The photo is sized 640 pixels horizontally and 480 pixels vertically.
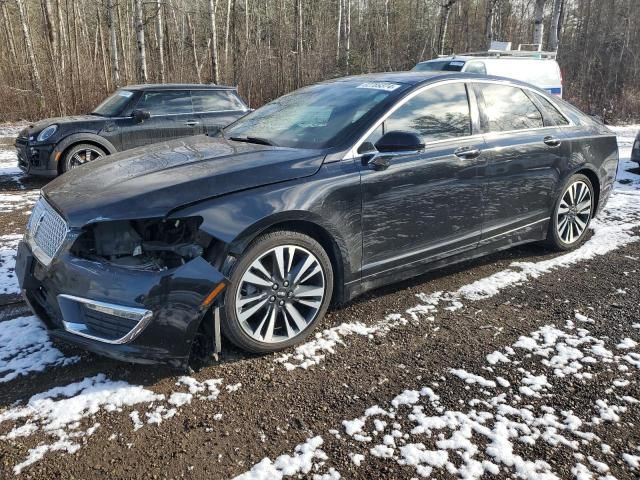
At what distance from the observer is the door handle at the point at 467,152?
388cm

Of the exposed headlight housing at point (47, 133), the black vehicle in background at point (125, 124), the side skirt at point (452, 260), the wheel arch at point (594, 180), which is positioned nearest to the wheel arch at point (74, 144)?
the black vehicle in background at point (125, 124)

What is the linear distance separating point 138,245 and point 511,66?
11.4 metres

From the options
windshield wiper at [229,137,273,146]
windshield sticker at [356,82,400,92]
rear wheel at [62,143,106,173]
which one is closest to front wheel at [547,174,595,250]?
windshield sticker at [356,82,400,92]

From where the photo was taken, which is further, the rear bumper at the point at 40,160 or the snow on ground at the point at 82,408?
the rear bumper at the point at 40,160

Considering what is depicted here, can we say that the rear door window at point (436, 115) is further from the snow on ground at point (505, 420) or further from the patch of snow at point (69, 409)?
the patch of snow at point (69, 409)

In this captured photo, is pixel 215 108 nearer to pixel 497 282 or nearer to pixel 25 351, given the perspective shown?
pixel 497 282

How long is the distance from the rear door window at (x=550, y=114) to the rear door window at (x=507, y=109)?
4.0 inches

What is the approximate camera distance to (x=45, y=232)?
3012 millimetres

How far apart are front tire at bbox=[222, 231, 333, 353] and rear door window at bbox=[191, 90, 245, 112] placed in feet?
22.3

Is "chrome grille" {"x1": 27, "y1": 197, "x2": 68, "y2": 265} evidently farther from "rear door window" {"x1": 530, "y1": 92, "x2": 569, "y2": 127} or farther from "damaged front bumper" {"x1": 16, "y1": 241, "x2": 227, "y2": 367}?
"rear door window" {"x1": 530, "y1": 92, "x2": 569, "y2": 127}

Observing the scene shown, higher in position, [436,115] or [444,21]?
[444,21]

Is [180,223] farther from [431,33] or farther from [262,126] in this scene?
[431,33]

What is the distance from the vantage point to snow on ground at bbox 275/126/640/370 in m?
3.26

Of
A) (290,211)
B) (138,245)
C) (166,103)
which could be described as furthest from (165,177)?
(166,103)
